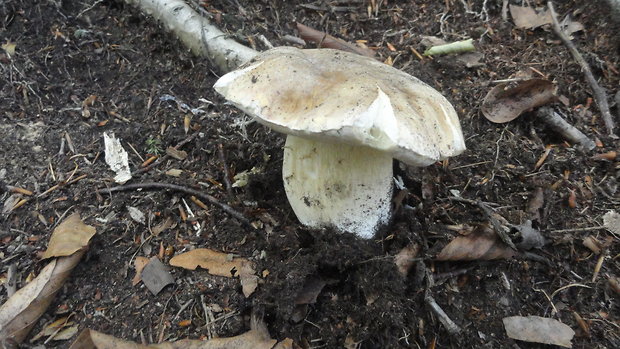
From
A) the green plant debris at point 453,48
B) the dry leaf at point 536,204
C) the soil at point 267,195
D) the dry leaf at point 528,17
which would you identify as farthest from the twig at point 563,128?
the dry leaf at point 528,17

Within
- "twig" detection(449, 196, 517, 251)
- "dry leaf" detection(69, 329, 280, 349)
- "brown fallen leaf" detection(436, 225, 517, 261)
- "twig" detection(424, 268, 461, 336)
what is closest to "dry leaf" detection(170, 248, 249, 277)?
"dry leaf" detection(69, 329, 280, 349)

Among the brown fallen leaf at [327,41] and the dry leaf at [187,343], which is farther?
the brown fallen leaf at [327,41]

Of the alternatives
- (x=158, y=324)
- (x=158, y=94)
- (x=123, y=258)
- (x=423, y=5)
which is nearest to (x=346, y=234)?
(x=158, y=324)

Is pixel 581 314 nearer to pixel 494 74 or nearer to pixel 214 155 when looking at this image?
pixel 494 74

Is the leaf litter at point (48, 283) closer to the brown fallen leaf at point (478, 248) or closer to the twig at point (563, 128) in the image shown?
the brown fallen leaf at point (478, 248)

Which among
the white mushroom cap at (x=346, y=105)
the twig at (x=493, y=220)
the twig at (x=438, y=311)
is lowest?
the twig at (x=438, y=311)

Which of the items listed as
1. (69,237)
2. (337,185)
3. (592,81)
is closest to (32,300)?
(69,237)

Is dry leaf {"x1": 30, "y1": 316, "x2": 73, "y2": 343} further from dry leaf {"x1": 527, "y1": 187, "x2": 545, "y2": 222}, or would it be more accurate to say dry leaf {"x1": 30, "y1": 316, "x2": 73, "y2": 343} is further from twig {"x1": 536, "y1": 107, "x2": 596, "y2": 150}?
twig {"x1": 536, "y1": 107, "x2": 596, "y2": 150}
